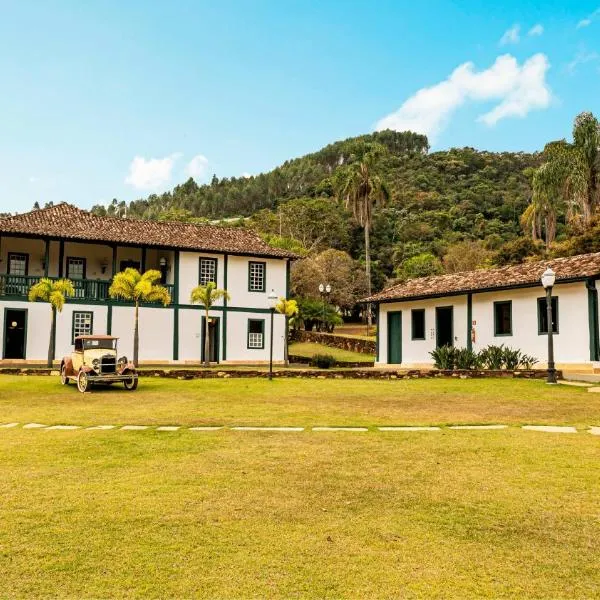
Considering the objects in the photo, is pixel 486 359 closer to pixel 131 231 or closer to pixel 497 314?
pixel 497 314

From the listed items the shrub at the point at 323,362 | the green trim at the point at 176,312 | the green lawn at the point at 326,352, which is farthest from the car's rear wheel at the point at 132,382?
the green lawn at the point at 326,352

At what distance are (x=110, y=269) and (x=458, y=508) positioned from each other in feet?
91.3

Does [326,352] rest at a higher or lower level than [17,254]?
lower

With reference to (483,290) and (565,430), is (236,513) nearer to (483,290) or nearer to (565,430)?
(565,430)

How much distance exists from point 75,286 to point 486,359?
18.7 m

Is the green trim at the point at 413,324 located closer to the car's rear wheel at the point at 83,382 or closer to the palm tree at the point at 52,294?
the palm tree at the point at 52,294

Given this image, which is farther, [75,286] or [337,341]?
[337,341]

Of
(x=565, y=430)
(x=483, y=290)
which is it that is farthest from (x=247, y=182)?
(x=565, y=430)

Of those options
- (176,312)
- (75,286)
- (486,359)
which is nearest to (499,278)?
(486,359)

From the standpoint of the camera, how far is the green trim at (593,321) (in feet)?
63.2

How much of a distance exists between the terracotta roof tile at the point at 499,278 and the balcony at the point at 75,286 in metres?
11.8

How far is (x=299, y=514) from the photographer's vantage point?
14.8 feet

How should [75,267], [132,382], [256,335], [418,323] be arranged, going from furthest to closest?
[256,335]
[75,267]
[418,323]
[132,382]

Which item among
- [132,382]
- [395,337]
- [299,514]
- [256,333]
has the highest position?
[256,333]
